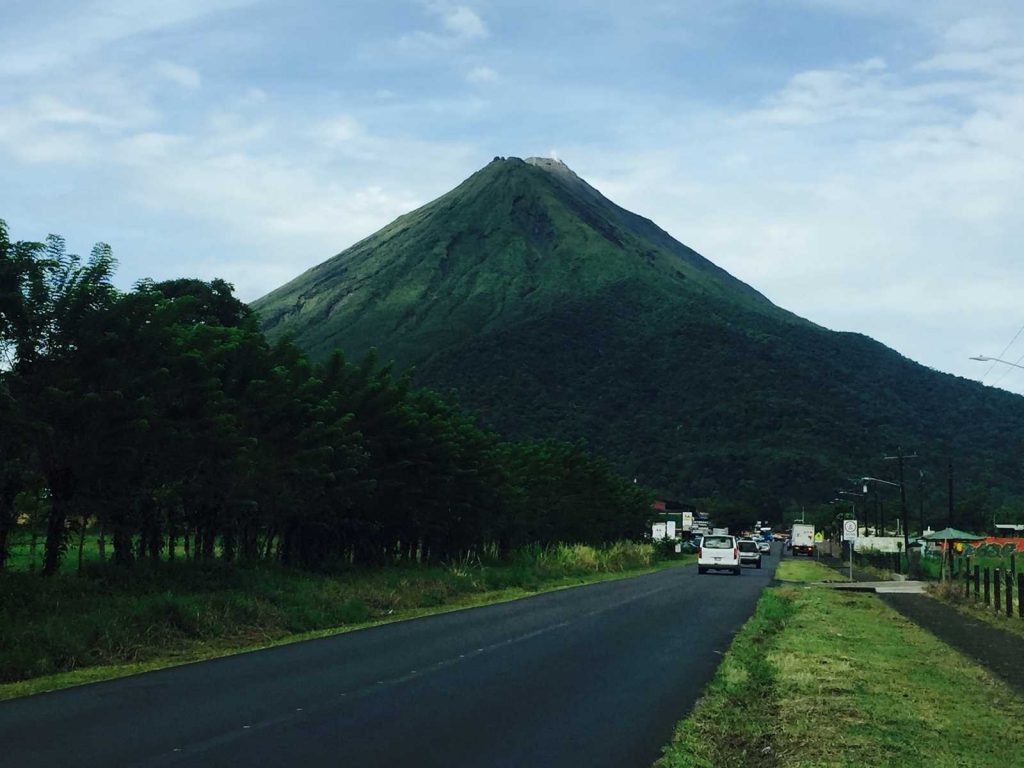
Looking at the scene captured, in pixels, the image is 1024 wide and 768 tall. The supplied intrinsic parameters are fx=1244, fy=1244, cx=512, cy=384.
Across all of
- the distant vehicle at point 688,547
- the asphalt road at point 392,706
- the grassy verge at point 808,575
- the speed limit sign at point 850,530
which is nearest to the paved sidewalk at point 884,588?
the grassy verge at point 808,575

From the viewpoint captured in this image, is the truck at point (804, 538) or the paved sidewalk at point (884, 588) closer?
the paved sidewalk at point (884, 588)

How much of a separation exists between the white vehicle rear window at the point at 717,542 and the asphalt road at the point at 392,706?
38658 mm

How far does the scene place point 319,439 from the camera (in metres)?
29.5

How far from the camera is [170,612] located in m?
19.5

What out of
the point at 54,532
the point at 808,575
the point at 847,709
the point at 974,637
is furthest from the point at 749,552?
the point at 847,709

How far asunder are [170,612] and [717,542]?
143 feet

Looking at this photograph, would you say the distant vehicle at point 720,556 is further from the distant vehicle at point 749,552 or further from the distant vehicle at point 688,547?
the distant vehicle at point 688,547

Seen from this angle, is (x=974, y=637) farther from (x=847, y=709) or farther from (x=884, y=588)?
(x=884, y=588)

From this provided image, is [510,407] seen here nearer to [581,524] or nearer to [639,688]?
[581,524]

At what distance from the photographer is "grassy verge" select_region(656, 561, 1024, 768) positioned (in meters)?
10.4

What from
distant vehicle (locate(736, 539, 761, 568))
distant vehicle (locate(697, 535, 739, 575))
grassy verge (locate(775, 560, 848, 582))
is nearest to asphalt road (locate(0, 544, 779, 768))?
grassy verge (locate(775, 560, 848, 582))

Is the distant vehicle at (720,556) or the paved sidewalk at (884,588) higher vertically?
the distant vehicle at (720,556)

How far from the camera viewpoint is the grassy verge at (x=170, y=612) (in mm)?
15992

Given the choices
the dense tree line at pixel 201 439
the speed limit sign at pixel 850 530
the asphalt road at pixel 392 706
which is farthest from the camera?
the speed limit sign at pixel 850 530
